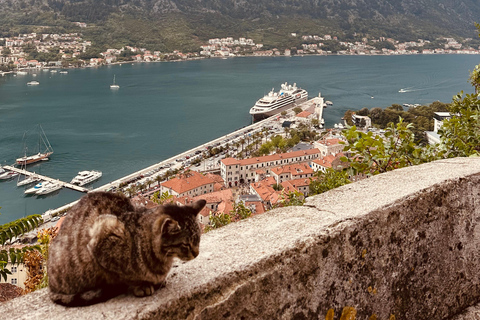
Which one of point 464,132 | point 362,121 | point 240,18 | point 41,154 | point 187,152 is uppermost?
point 240,18

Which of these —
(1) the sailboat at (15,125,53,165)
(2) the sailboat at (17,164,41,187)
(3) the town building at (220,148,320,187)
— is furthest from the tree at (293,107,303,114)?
(2) the sailboat at (17,164,41,187)

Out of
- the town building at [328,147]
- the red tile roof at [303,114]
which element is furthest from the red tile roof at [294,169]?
the red tile roof at [303,114]

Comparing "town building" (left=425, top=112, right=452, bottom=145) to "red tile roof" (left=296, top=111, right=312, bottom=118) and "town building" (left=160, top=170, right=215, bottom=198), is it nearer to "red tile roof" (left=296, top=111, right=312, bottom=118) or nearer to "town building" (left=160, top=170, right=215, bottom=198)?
"town building" (left=160, top=170, right=215, bottom=198)

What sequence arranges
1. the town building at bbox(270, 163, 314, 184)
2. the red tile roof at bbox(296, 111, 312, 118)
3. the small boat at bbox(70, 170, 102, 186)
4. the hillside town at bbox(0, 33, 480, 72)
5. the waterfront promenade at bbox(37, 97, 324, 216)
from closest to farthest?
1. the waterfront promenade at bbox(37, 97, 324, 216)
2. the small boat at bbox(70, 170, 102, 186)
3. the town building at bbox(270, 163, 314, 184)
4. the red tile roof at bbox(296, 111, 312, 118)
5. the hillside town at bbox(0, 33, 480, 72)

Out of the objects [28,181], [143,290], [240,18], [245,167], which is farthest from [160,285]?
[240,18]

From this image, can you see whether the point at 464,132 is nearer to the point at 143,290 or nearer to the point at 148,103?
the point at 143,290

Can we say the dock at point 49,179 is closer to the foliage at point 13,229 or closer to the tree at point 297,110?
the foliage at point 13,229

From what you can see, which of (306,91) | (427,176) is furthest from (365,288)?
(306,91)
